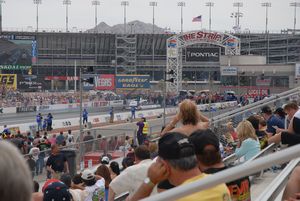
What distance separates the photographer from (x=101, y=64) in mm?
100188

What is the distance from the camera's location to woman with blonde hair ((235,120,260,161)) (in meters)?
6.46

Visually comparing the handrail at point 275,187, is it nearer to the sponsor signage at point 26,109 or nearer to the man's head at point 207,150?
the man's head at point 207,150

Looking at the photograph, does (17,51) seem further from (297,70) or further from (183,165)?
(183,165)

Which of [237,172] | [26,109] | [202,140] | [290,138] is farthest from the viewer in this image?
[26,109]

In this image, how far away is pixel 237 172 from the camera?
2.03 meters

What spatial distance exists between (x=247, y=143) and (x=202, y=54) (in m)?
80.9

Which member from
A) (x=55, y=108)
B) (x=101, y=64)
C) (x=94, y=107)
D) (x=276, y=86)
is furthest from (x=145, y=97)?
(x=101, y=64)

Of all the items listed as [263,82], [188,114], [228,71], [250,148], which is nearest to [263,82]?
[263,82]

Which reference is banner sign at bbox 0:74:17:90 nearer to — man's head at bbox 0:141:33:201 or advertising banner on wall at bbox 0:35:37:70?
advertising banner on wall at bbox 0:35:37:70

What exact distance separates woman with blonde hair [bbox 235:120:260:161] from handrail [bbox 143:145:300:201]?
448 cm

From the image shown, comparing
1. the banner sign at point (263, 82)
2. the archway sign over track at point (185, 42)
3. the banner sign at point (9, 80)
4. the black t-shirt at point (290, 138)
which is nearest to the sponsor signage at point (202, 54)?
the banner sign at point (263, 82)

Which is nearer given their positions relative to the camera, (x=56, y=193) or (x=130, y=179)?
(x=130, y=179)

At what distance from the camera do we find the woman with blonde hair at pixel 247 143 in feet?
21.2

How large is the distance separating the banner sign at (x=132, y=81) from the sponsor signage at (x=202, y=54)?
23.0m
